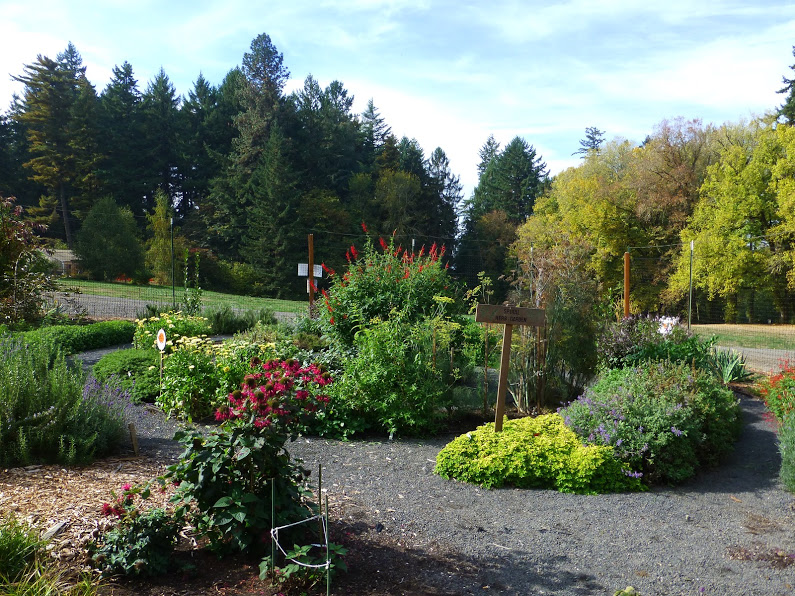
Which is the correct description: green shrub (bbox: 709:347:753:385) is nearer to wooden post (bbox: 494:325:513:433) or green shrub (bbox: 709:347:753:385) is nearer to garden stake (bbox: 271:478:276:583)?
wooden post (bbox: 494:325:513:433)

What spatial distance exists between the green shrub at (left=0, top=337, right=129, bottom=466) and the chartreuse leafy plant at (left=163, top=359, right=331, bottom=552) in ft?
5.06

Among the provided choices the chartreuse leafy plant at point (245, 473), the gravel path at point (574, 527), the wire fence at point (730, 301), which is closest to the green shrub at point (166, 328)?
the gravel path at point (574, 527)

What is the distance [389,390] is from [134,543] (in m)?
3.37

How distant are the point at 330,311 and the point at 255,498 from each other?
4.88 m

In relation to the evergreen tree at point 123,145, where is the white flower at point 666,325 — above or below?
below

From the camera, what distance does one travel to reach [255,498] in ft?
9.56

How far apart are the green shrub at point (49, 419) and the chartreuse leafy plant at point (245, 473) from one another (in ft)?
5.06

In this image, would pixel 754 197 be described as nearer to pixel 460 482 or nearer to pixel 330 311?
pixel 330 311

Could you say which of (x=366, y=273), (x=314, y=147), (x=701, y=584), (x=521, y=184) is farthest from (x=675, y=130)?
(x=701, y=584)

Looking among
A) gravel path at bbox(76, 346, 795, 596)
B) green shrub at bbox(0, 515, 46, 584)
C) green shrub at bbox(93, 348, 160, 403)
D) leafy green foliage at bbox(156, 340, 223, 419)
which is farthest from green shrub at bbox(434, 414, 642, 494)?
green shrub at bbox(93, 348, 160, 403)

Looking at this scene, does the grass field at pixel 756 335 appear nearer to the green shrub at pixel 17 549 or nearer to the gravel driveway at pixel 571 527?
the gravel driveway at pixel 571 527

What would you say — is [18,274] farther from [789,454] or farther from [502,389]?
[789,454]

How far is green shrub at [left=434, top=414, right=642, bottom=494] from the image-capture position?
4.57 metres

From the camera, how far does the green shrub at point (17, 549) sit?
2648 millimetres
